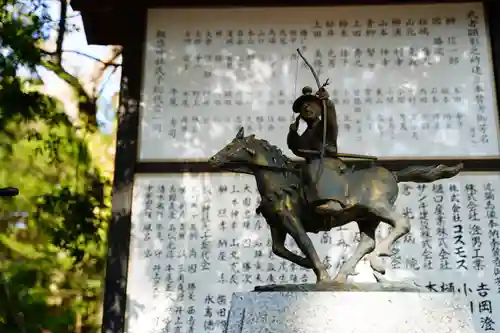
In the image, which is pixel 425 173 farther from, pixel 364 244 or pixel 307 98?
pixel 307 98

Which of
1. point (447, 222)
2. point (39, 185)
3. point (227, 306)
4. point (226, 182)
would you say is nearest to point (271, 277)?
point (227, 306)

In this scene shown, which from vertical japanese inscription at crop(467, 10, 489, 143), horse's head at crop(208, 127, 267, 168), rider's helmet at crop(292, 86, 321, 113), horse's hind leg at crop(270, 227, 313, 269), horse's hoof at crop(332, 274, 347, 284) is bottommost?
horse's hoof at crop(332, 274, 347, 284)

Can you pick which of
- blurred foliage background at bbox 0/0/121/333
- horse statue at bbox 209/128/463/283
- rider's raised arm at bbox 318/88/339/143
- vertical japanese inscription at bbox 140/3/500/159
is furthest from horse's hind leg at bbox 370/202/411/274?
blurred foliage background at bbox 0/0/121/333

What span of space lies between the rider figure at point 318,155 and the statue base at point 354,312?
1.65ft

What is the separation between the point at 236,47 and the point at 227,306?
100.0 inches

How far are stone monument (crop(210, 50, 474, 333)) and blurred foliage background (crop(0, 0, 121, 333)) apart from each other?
3.15 m

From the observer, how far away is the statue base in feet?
10.6

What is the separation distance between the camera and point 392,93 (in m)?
6.23

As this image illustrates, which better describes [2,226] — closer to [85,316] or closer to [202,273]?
[85,316]

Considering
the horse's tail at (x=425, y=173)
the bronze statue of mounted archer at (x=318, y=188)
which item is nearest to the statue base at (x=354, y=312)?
the bronze statue of mounted archer at (x=318, y=188)

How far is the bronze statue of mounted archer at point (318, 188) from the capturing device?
362 centimetres

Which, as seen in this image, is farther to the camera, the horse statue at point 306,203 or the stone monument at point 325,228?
the horse statue at point 306,203

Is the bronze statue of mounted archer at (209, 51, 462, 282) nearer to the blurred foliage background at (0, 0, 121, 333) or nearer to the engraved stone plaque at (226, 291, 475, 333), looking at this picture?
the engraved stone plaque at (226, 291, 475, 333)

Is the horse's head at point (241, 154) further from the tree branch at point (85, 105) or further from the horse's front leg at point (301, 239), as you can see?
the tree branch at point (85, 105)
